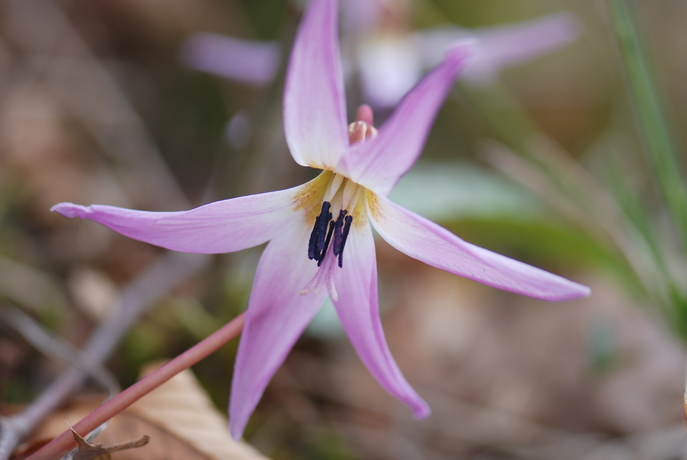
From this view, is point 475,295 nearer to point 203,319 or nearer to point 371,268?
point 203,319

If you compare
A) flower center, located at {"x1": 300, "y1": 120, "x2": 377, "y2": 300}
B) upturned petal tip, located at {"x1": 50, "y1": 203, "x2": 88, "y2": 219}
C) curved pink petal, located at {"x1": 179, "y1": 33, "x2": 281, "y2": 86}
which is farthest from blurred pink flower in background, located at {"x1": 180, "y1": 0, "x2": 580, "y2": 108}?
upturned petal tip, located at {"x1": 50, "y1": 203, "x2": 88, "y2": 219}

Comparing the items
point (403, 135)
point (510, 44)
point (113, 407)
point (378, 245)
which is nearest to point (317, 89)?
point (403, 135)

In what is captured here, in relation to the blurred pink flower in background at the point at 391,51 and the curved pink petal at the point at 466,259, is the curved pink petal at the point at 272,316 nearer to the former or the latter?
the curved pink petal at the point at 466,259

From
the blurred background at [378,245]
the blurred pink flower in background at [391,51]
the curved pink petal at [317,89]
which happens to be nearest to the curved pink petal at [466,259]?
the curved pink petal at [317,89]

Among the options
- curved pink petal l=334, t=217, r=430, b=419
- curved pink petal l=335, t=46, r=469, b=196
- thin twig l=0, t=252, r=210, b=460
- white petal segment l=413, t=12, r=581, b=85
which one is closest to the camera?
curved pink petal l=335, t=46, r=469, b=196

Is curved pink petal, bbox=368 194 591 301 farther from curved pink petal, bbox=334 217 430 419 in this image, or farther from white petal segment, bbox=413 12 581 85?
white petal segment, bbox=413 12 581 85

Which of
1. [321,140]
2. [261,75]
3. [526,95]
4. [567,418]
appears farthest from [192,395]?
[526,95]
